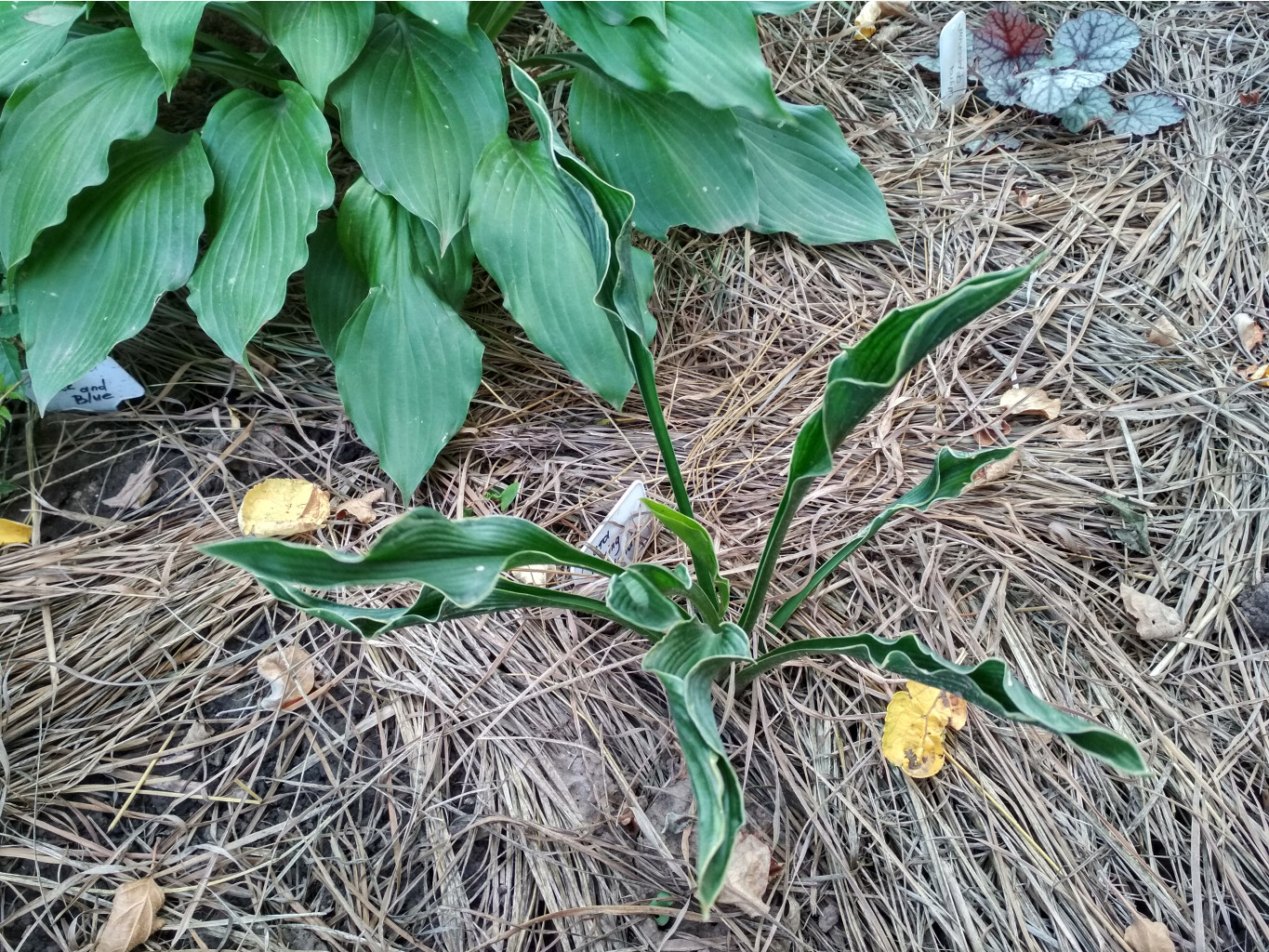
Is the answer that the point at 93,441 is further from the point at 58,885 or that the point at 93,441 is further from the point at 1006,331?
the point at 1006,331

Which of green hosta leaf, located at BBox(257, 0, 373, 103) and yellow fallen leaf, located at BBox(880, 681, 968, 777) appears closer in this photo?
yellow fallen leaf, located at BBox(880, 681, 968, 777)

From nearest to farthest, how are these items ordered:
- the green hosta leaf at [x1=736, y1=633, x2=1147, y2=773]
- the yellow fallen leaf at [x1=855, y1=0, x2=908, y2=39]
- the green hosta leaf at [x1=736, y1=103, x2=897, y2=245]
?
the green hosta leaf at [x1=736, y1=633, x2=1147, y2=773] → the green hosta leaf at [x1=736, y1=103, x2=897, y2=245] → the yellow fallen leaf at [x1=855, y1=0, x2=908, y2=39]

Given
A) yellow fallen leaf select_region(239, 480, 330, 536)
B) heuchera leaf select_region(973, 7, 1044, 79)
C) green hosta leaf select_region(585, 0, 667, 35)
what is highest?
green hosta leaf select_region(585, 0, 667, 35)

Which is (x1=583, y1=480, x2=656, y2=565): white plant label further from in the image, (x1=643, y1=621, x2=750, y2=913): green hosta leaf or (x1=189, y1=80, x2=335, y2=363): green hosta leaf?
(x1=189, y1=80, x2=335, y2=363): green hosta leaf

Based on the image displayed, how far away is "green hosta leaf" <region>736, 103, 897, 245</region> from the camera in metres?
1.19

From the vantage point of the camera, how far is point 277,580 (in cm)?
58

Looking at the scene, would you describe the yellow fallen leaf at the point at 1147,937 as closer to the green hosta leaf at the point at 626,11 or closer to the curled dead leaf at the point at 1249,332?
the curled dead leaf at the point at 1249,332

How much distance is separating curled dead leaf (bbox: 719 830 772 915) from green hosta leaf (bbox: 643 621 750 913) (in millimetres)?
244

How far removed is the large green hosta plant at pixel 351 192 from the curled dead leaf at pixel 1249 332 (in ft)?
2.27

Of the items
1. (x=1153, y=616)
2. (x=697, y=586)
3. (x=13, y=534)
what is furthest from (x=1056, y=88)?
(x=13, y=534)

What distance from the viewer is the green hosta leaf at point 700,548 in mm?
677

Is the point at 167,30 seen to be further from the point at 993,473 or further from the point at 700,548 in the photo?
the point at 993,473

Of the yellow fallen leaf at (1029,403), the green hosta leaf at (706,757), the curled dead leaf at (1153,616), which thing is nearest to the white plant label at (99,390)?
the green hosta leaf at (706,757)

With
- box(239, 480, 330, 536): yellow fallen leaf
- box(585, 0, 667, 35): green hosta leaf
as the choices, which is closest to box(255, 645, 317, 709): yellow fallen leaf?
box(239, 480, 330, 536): yellow fallen leaf
